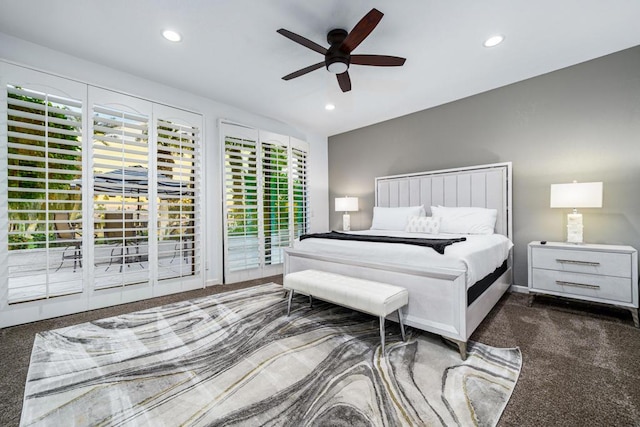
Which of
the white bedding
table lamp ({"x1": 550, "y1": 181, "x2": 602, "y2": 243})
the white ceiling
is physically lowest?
the white bedding

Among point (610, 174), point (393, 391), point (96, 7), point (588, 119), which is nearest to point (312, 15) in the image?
point (96, 7)

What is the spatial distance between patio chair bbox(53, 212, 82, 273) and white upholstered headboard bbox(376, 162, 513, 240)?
4203 mm

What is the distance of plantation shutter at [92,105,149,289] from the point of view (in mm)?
2955

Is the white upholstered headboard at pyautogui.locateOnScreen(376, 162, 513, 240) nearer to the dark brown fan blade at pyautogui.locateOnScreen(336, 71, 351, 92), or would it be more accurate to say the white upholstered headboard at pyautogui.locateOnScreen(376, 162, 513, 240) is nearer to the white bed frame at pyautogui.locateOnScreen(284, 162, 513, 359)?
the white bed frame at pyautogui.locateOnScreen(284, 162, 513, 359)

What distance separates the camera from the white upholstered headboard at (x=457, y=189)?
3523 millimetres

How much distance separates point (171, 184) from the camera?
348 centimetres

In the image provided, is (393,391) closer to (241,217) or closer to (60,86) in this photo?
(241,217)

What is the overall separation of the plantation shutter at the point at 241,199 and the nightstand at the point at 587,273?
362cm

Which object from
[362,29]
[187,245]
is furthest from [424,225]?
[187,245]

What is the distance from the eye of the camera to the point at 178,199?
11.6 ft

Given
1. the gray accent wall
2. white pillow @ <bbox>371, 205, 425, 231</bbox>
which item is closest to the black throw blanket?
white pillow @ <bbox>371, 205, 425, 231</bbox>

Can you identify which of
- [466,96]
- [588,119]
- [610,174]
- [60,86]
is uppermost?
[466,96]

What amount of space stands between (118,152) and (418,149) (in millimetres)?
4154

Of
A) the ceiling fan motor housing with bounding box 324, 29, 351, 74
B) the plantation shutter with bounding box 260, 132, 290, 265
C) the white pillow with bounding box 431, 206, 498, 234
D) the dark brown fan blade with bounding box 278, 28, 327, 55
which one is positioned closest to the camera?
the dark brown fan blade with bounding box 278, 28, 327, 55
